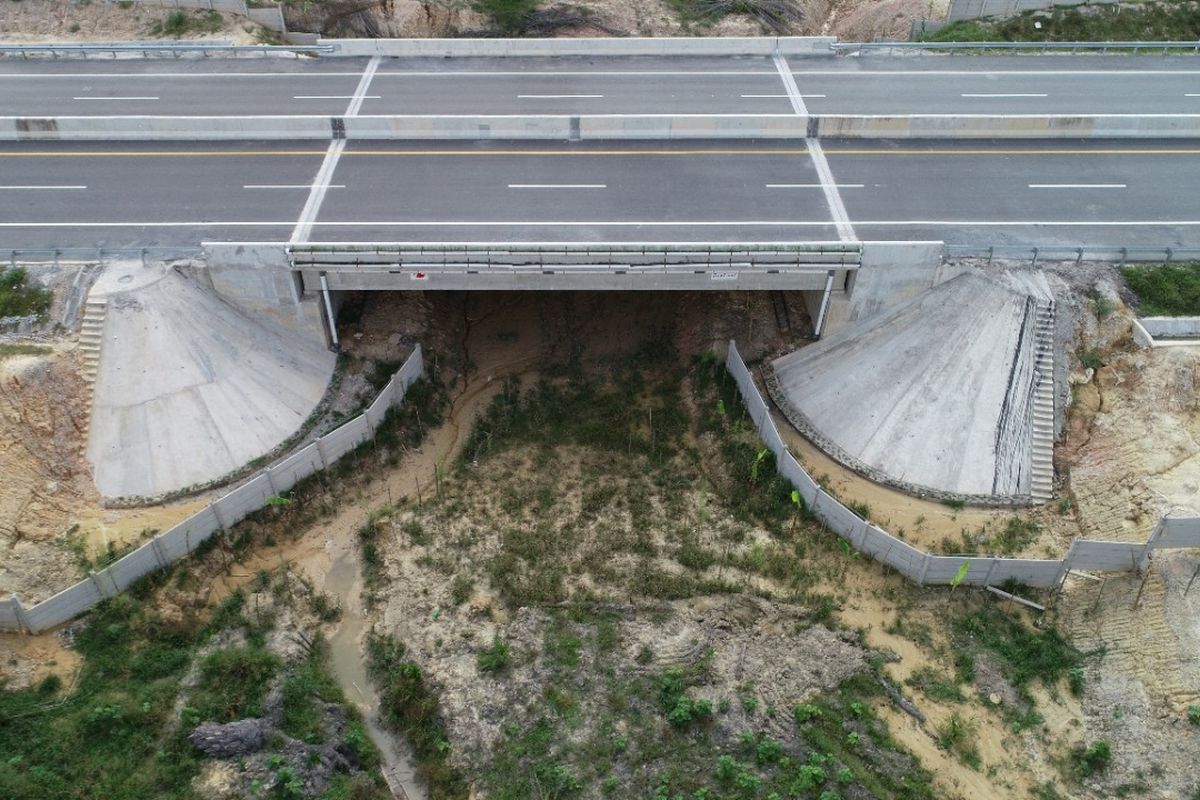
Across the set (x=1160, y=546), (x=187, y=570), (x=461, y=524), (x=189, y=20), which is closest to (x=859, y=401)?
(x=1160, y=546)

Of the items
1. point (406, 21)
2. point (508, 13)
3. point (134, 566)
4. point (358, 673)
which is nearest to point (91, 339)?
point (134, 566)

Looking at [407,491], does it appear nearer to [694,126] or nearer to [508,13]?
[694,126]

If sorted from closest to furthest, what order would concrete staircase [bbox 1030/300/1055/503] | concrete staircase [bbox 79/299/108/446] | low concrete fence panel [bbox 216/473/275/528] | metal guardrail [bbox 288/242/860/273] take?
1. low concrete fence panel [bbox 216/473/275/528]
2. concrete staircase [bbox 79/299/108/446]
3. concrete staircase [bbox 1030/300/1055/503]
4. metal guardrail [bbox 288/242/860/273]

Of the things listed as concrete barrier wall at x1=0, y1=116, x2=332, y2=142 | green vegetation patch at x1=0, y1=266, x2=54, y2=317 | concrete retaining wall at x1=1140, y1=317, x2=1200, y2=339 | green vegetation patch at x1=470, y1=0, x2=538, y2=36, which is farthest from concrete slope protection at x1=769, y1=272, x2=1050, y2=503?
green vegetation patch at x1=470, y1=0, x2=538, y2=36

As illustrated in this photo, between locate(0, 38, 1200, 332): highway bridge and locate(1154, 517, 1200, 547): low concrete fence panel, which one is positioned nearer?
locate(1154, 517, 1200, 547): low concrete fence panel

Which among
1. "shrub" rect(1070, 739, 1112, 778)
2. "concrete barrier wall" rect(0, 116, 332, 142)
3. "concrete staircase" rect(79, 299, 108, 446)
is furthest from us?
"concrete barrier wall" rect(0, 116, 332, 142)

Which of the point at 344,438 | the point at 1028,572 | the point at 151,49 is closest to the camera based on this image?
the point at 1028,572

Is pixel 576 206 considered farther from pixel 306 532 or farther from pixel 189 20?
pixel 189 20

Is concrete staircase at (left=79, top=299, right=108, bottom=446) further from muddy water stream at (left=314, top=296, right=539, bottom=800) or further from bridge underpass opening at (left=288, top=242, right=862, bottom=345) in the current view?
muddy water stream at (left=314, top=296, right=539, bottom=800)
